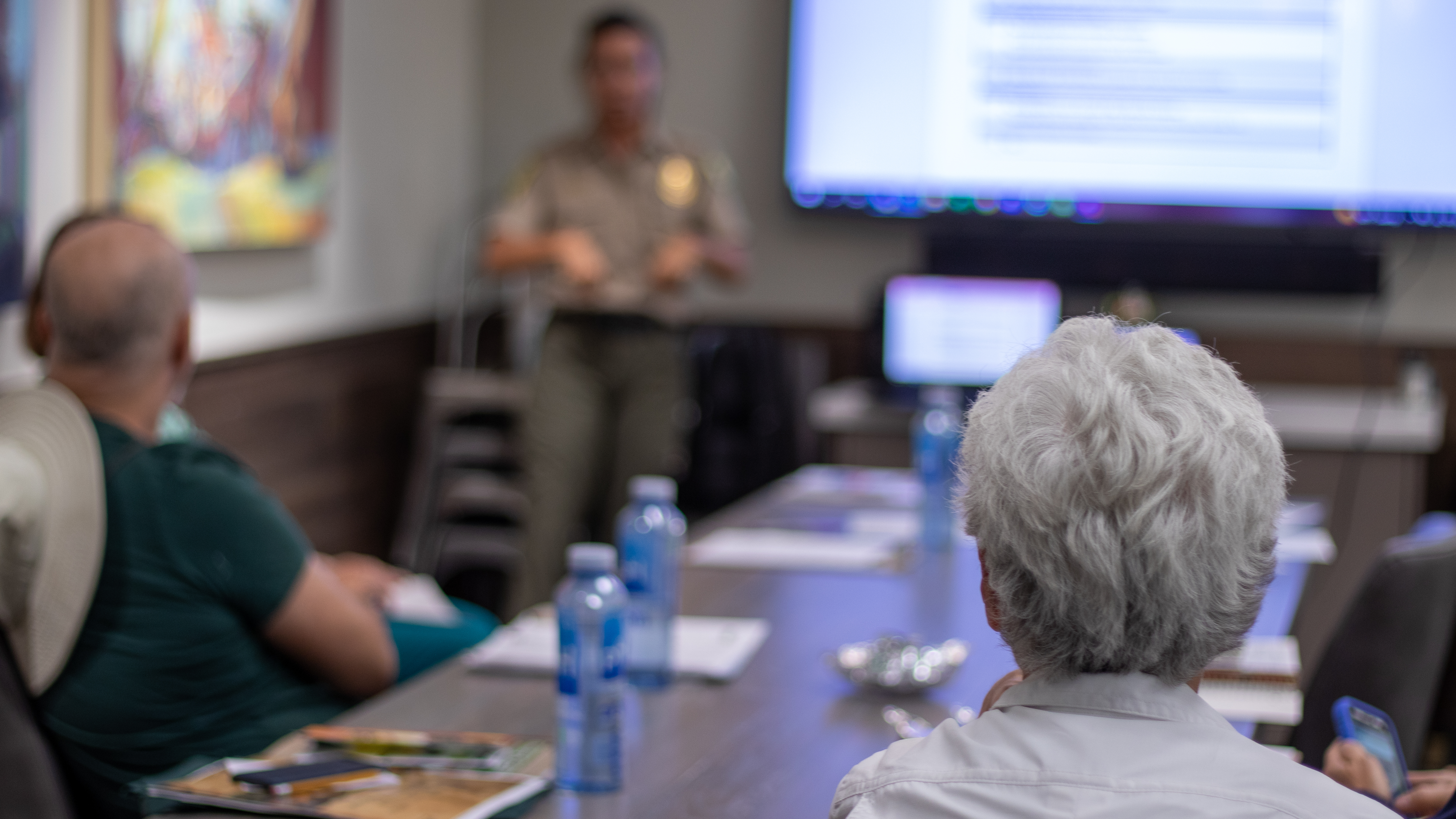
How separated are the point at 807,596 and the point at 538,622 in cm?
42

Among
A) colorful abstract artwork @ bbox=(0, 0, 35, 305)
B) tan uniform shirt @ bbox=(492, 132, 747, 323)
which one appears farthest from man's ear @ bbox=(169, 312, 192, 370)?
tan uniform shirt @ bbox=(492, 132, 747, 323)

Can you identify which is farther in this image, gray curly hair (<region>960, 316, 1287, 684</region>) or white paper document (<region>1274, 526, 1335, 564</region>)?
white paper document (<region>1274, 526, 1335, 564</region>)

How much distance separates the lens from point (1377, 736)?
136cm

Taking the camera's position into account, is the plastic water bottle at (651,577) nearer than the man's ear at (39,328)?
Yes

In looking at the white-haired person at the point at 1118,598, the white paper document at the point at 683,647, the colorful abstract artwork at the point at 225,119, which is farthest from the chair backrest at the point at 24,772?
the colorful abstract artwork at the point at 225,119

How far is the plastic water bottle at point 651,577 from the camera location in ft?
5.58

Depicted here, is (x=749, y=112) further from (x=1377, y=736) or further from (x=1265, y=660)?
(x=1377, y=736)

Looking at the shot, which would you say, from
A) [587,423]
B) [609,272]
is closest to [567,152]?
[609,272]

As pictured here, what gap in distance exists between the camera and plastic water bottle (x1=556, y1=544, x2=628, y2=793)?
4.44ft

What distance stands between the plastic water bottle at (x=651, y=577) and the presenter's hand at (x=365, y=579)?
0.54 meters

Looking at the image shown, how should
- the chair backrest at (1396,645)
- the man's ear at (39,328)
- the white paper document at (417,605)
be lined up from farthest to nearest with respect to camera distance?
1. the white paper document at (417,605)
2. the man's ear at (39,328)
3. the chair backrest at (1396,645)

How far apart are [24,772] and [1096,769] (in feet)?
3.76

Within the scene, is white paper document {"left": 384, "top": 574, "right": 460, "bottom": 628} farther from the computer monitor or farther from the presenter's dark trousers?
the computer monitor

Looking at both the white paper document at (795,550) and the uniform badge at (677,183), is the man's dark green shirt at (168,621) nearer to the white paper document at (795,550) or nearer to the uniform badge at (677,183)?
the white paper document at (795,550)
